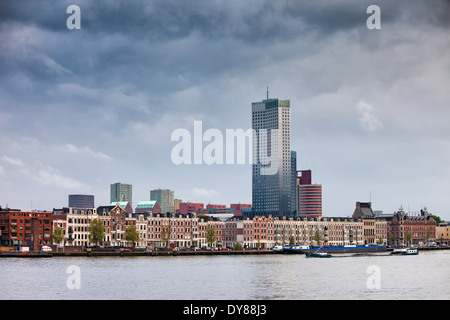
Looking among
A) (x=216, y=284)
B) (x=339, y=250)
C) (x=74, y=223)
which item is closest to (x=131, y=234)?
(x=74, y=223)

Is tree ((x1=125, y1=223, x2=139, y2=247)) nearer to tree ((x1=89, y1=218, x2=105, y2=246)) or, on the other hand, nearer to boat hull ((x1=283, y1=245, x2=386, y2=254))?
tree ((x1=89, y1=218, x2=105, y2=246))

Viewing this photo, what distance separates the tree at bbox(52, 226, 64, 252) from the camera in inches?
5881

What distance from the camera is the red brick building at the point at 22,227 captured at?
156 metres

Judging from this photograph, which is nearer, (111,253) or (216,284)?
(216,284)

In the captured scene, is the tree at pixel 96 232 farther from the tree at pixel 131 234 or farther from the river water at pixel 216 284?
the river water at pixel 216 284

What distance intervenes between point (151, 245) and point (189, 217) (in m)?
17.0

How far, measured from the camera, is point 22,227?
15800cm

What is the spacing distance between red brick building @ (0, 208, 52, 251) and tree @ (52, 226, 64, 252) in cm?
434

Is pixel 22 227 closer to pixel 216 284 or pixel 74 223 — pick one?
pixel 74 223

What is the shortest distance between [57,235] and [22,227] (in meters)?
12.5

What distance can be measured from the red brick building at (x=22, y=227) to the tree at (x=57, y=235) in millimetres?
4344
